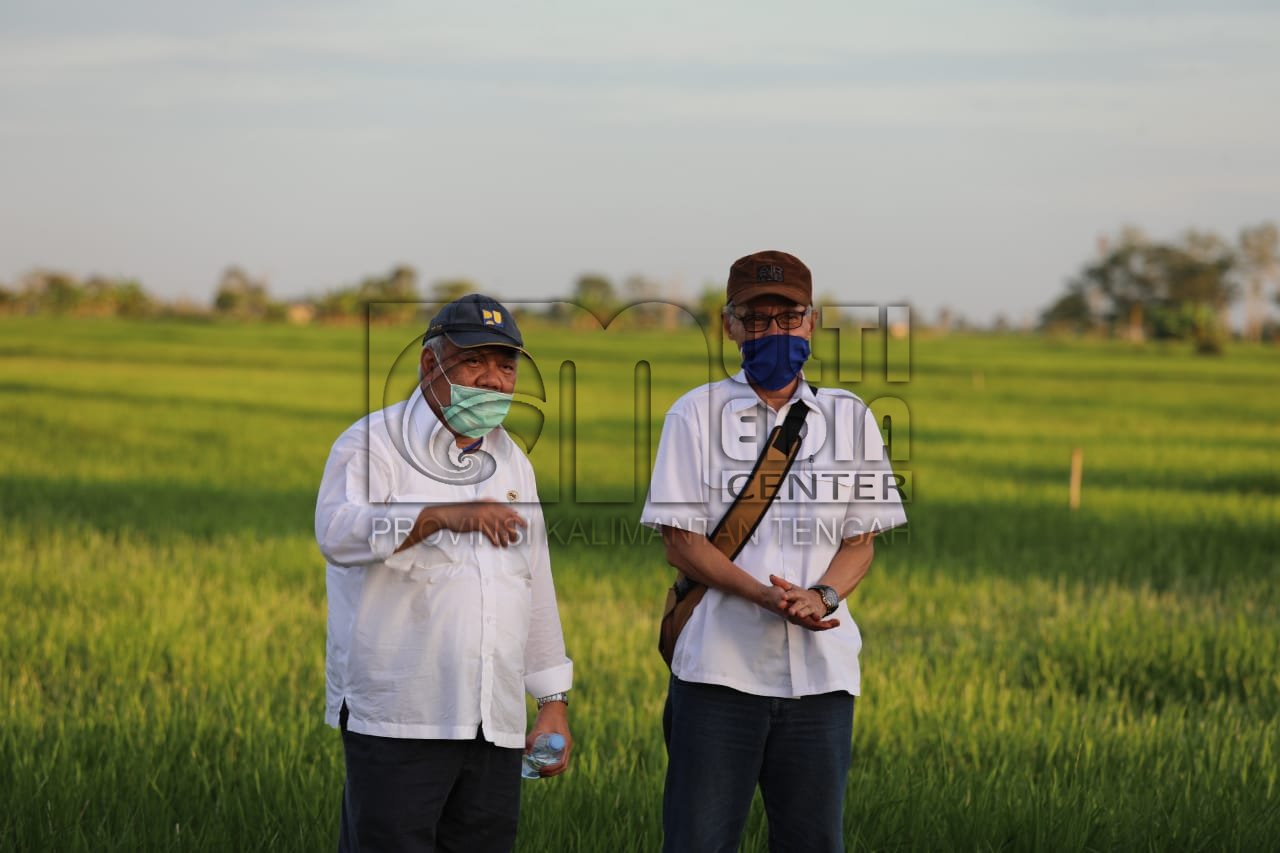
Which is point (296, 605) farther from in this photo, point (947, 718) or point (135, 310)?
point (135, 310)

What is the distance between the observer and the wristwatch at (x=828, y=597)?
3584 mm

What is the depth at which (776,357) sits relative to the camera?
146 inches

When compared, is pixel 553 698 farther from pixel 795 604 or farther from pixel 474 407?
pixel 474 407

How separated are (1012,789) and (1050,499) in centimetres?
1218

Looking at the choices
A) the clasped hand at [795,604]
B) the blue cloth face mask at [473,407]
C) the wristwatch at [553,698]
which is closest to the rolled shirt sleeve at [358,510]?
the blue cloth face mask at [473,407]

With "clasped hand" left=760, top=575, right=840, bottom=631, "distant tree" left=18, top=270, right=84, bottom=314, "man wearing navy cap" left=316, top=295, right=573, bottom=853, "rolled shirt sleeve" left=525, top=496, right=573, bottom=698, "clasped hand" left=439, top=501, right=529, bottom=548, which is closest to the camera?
"clasped hand" left=439, top=501, right=529, bottom=548

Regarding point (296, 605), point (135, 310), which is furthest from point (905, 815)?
point (135, 310)

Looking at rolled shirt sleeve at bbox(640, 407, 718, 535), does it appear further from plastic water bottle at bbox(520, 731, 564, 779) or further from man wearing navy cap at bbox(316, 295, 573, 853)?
plastic water bottle at bbox(520, 731, 564, 779)

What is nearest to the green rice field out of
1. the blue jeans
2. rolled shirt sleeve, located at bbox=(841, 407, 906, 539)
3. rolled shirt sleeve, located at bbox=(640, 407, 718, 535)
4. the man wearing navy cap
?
rolled shirt sleeve, located at bbox=(640, 407, 718, 535)

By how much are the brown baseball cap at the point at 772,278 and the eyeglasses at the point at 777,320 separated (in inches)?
1.5

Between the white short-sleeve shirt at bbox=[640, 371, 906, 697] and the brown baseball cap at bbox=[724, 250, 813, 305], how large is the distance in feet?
0.79

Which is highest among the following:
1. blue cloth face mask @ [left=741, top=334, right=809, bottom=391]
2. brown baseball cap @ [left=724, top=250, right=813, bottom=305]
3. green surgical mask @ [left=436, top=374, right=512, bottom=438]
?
brown baseball cap @ [left=724, top=250, right=813, bottom=305]

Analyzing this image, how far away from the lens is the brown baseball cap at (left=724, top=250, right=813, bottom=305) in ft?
12.1

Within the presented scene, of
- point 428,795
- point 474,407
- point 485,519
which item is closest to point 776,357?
point 474,407
